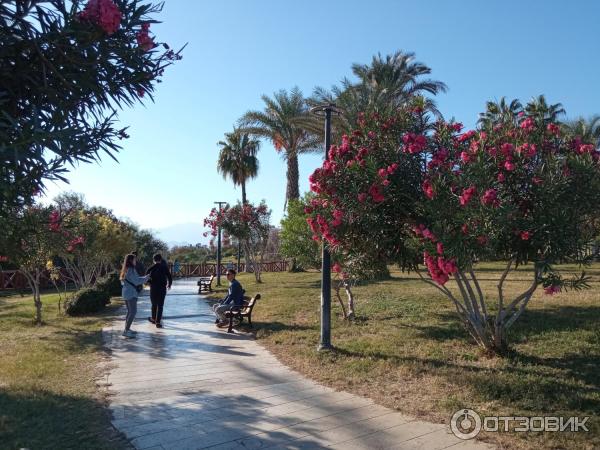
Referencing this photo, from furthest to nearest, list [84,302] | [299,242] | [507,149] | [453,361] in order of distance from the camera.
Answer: [299,242]
[84,302]
[453,361]
[507,149]

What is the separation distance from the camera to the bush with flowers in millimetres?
5160

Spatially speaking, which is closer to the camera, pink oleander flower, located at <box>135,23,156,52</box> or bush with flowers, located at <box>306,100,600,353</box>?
pink oleander flower, located at <box>135,23,156,52</box>

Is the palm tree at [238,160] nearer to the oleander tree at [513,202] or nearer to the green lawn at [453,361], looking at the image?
the green lawn at [453,361]

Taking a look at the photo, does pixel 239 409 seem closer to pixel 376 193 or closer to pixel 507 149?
pixel 376 193

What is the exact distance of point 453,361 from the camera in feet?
21.5

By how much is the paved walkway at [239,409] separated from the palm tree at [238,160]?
2849 cm

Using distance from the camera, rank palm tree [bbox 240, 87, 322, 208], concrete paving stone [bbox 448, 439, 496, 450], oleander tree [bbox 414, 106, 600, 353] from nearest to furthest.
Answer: concrete paving stone [bbox 448, 439, 496, 450], oleander tree [bbox 414, 106, 600, 353], palm tree [bbox 240, 87, 322, 208]

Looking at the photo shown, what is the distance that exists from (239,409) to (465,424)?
2173 millimetres

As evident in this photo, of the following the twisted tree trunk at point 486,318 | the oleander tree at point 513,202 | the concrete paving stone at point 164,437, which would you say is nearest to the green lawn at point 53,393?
the concrete paving stone at point 164,437

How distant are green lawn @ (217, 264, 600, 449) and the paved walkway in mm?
377

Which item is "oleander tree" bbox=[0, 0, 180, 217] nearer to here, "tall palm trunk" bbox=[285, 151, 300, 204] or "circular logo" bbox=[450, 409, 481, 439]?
"circular logo" bbox=[450, 409, 481, 439]

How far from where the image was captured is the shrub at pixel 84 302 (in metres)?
13.1

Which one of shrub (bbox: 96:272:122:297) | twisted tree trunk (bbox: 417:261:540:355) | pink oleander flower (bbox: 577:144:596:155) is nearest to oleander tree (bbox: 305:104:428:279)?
twisted tree trunk (bbox: 417:261:540:355)

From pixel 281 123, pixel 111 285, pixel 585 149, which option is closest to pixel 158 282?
pixel 111 285
